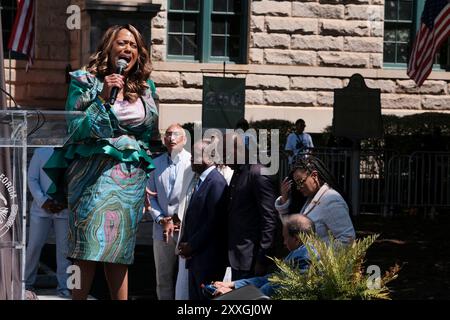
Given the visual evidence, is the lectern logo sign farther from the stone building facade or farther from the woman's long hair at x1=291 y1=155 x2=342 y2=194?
the stone building facade

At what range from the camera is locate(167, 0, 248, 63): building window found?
84.4 feet

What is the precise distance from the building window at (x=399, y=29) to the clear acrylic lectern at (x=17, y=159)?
68.0 ft

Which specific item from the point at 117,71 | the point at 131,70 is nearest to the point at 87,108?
the point at 117,71

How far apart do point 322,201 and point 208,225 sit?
4.88 ft

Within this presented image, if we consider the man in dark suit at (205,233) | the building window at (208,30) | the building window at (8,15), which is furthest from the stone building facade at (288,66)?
the man in dark suit at (205,233)

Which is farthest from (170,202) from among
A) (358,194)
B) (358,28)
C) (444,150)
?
(358,28)

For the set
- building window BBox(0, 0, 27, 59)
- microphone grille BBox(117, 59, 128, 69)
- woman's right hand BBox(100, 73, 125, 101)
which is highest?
building window BBox(0, 0, 27, 59)

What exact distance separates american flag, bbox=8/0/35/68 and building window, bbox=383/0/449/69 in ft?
28.6

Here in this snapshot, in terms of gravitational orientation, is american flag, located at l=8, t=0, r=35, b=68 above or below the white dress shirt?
above

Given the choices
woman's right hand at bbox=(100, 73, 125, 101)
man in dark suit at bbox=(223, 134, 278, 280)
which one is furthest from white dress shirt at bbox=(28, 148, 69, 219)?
woman's right hand at bbox=(100, 73, 125, 101)

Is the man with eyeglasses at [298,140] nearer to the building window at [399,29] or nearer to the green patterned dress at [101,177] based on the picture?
the building window at [399,29]

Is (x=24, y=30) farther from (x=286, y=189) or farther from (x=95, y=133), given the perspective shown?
(x=95, y=133)

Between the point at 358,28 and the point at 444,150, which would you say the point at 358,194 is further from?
the point at 358,28

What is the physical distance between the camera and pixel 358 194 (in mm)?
20000
